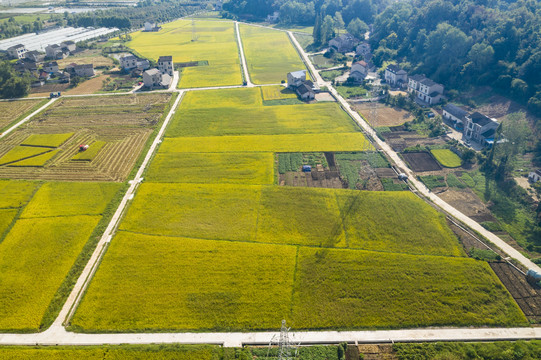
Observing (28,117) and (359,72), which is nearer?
(28,117)

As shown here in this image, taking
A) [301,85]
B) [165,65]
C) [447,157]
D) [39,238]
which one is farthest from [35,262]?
[165,65]

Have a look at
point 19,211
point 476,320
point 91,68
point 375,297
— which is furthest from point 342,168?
point 91,68

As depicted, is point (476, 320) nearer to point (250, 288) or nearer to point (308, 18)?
point (250, 288)

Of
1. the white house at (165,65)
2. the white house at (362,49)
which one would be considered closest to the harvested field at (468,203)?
the white house at (165,65)

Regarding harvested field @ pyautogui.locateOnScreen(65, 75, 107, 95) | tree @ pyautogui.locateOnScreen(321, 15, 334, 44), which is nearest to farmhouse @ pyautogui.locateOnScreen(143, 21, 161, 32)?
harvested field @ pyautogui.locateOnScreen(65, 75, 107, 95)

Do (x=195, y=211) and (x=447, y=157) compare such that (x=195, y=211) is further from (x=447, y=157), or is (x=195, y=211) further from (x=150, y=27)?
(x=150, y=27)

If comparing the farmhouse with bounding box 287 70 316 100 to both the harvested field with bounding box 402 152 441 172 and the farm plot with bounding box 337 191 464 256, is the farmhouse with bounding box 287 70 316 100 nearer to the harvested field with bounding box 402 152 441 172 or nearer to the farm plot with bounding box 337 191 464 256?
the harvested field with bounding box 402 152 441 172
